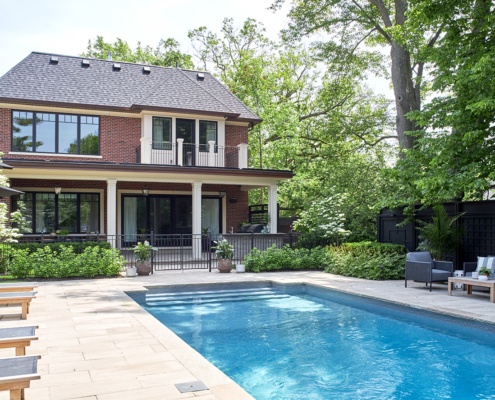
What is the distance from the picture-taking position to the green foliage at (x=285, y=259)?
15.4m

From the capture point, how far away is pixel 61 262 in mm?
13102

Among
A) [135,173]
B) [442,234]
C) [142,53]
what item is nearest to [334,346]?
[442,234]

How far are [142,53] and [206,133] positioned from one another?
594 inches

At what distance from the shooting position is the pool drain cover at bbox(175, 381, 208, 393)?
173 inches

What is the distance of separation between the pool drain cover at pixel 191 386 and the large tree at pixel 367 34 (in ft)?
50.0

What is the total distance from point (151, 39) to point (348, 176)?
64.2 feet

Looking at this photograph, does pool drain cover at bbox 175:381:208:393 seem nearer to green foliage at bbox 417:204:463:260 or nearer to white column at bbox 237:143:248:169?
green foliage at bbox 417:204:463:260

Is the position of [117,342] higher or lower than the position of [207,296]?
higher

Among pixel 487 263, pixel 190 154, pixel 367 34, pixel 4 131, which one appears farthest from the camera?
pixel 367 34

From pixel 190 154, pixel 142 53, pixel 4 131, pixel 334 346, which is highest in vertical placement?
pixel 142 53

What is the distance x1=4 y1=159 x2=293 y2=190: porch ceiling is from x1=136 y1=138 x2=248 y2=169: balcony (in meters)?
1.06

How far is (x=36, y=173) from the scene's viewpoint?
1558 centimetres

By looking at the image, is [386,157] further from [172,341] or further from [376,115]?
[172,341]

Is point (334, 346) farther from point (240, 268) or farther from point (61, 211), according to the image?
point (61, 211)
